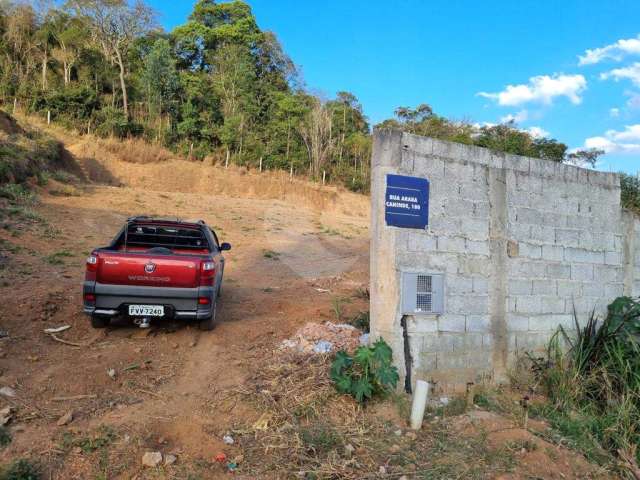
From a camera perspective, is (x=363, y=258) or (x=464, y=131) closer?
(x=363, y=258)

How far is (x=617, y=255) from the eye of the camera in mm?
6020

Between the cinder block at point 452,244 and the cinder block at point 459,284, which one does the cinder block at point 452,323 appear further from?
the cinder block at point 452,244

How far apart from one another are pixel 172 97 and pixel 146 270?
3032cm

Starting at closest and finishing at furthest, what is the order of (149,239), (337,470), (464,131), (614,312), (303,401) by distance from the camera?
1. (337,470)
2. (303,401)
3. (614,312)
4. (149,239)
5. (464,131)

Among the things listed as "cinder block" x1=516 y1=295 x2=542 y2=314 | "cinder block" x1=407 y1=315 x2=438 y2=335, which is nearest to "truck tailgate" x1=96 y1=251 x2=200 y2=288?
"cinder block" x1=407 y1=315 x2=438 y2=335

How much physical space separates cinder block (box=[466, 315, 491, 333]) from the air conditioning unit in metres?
0.44

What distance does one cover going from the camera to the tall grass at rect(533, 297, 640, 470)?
412cm

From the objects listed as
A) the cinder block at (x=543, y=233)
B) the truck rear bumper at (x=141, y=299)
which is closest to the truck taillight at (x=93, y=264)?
the truck rear bumper at (x=141, y=299)

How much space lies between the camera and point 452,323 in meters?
4.68

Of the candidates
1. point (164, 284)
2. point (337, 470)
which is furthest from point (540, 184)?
point (164, 284)

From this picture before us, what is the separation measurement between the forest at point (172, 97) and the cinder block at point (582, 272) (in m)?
21.2

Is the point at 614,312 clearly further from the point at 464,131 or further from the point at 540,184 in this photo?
the point at 464,131

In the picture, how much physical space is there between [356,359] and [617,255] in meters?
4.21

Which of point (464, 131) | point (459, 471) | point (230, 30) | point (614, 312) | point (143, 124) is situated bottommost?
point (459, 471)
